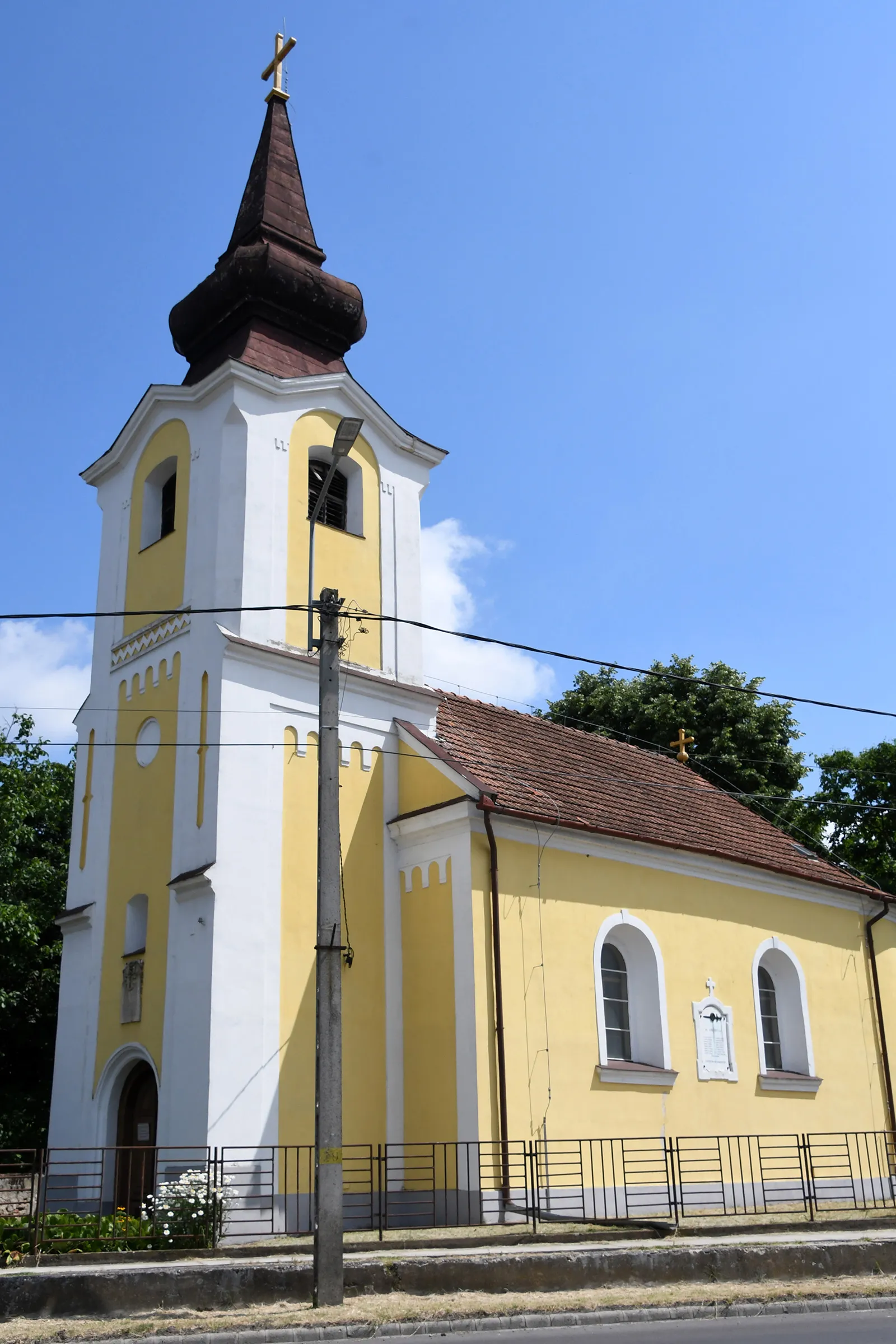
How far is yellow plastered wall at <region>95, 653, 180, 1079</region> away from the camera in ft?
52.3

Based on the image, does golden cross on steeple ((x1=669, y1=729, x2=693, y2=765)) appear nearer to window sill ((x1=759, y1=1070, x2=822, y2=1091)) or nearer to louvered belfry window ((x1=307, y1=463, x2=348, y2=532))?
window sill ((x1=759, y1=1070, x2=822, y2=1091))

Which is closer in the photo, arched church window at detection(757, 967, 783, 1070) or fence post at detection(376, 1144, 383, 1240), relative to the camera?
fence post at detection(376, 1144, 383, 1240)

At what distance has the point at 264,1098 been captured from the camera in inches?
580

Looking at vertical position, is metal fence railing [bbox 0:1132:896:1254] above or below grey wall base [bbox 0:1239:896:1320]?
above

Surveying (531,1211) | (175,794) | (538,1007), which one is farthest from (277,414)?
(531,1211)

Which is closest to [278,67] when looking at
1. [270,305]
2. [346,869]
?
[270,305]

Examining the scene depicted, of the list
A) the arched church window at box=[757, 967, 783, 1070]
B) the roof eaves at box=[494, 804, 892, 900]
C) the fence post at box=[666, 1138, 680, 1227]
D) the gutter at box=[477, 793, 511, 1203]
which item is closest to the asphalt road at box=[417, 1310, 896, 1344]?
the fence post at box=[666, 1138, 680, 1227]

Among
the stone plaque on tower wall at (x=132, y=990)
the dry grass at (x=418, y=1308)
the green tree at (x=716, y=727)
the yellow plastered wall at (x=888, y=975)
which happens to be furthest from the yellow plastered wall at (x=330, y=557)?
the green tree at (x=716, y=727)

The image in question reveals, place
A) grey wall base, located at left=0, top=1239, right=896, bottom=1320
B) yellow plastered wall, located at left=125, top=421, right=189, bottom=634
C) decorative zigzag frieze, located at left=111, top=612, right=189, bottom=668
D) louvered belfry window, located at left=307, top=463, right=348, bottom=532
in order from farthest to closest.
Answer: louvered belfry window, located at left=307, top=463, right=348, bottom=532 < yellow plastered wall, located at left=125, top=421, right=189, bottom=634 < decorative zigzag frieze, located at left=111, top=612, right=189, bottom=668 < grey wall base, located at left=0, top=1239, right=896, bottom=1320

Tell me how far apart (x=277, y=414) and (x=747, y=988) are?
1121cm

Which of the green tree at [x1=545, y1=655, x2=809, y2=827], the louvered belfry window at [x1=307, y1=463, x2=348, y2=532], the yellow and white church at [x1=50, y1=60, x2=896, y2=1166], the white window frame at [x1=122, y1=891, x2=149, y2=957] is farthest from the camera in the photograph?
the green tree at [x1=545, y1=655, x2=809, y2=827]

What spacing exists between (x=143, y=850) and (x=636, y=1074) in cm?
721

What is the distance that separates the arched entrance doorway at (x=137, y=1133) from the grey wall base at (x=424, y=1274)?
4356 millimetres

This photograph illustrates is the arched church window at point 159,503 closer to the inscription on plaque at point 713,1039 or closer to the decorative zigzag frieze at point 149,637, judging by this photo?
the decorative zigzag frieze at point 149,637
